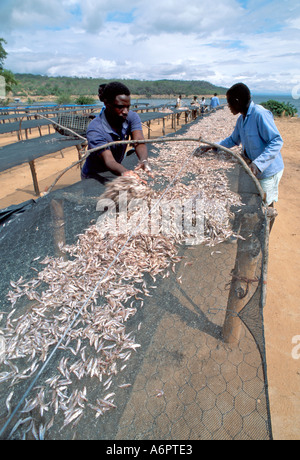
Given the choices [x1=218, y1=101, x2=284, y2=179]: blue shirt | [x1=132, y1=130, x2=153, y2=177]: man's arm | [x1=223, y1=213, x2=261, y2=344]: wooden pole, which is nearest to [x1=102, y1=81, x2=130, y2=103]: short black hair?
[x1=132, y1=130, x2=153, y2=177]: man's arm

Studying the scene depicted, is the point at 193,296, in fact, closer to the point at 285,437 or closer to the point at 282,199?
the point at 285,437

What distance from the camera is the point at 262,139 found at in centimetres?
328

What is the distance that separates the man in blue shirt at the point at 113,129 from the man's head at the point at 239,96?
1.40m

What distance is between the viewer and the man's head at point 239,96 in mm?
3213

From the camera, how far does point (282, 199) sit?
289 inches

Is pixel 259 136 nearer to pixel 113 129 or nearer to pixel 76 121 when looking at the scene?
pixel 113 129

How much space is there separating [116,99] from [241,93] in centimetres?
169

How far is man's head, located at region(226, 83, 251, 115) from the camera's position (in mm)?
3213

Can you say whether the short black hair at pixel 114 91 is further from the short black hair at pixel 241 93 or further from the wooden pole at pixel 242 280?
the wooden pole at pixel 242 280

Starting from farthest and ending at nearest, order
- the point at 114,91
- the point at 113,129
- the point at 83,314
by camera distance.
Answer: the point at 113,129, the point at 114,91, the point at 83,314

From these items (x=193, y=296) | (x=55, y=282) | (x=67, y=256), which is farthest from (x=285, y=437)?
(x=67, y=256)

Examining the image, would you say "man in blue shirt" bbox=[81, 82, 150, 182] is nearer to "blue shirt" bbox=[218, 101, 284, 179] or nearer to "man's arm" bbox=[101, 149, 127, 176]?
"man's arm" bbox=[101, 149, 127, 176]

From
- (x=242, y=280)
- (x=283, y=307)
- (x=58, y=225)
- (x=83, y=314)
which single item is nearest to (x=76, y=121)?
(x=58, y=225)

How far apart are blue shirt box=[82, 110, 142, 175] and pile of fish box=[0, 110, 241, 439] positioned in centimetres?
78
